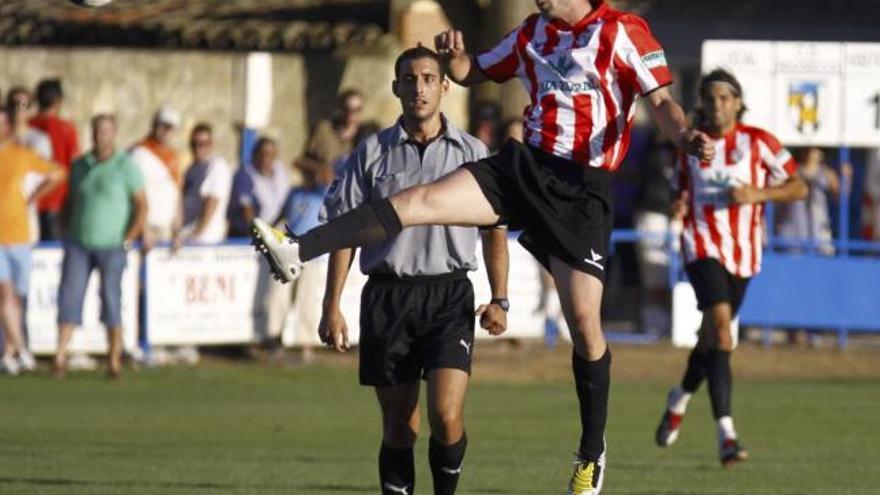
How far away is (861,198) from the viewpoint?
27.7 metres

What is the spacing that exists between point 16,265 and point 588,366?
10.6 m

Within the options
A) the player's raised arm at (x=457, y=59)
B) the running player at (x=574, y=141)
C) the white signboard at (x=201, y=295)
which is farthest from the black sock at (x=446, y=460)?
the white signboard at (x=201, y=295)

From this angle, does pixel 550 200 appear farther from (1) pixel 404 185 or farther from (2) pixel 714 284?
(2) pixel 714 284

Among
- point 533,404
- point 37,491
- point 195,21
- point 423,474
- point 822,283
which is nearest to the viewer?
point 37,491

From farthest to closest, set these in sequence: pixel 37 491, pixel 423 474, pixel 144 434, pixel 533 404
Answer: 1. pixel 533 404
2. pixel 144 434
3. pixel 423 474
4. pixel 37 491

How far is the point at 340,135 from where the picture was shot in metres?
22.1

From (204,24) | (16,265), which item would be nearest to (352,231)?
(16,265)

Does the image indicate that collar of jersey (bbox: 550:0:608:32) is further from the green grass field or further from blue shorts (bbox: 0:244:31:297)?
blue shorts (bbox: 0:244:31:297)

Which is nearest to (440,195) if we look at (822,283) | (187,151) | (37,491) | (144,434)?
(37,491)

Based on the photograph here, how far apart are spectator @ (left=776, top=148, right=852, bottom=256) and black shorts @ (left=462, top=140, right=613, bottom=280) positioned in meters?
14.8

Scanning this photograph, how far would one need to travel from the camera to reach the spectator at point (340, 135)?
72.1 feet

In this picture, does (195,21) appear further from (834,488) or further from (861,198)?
(834,488)

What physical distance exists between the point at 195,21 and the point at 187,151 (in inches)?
120

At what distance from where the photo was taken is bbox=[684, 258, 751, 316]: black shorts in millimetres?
14867
